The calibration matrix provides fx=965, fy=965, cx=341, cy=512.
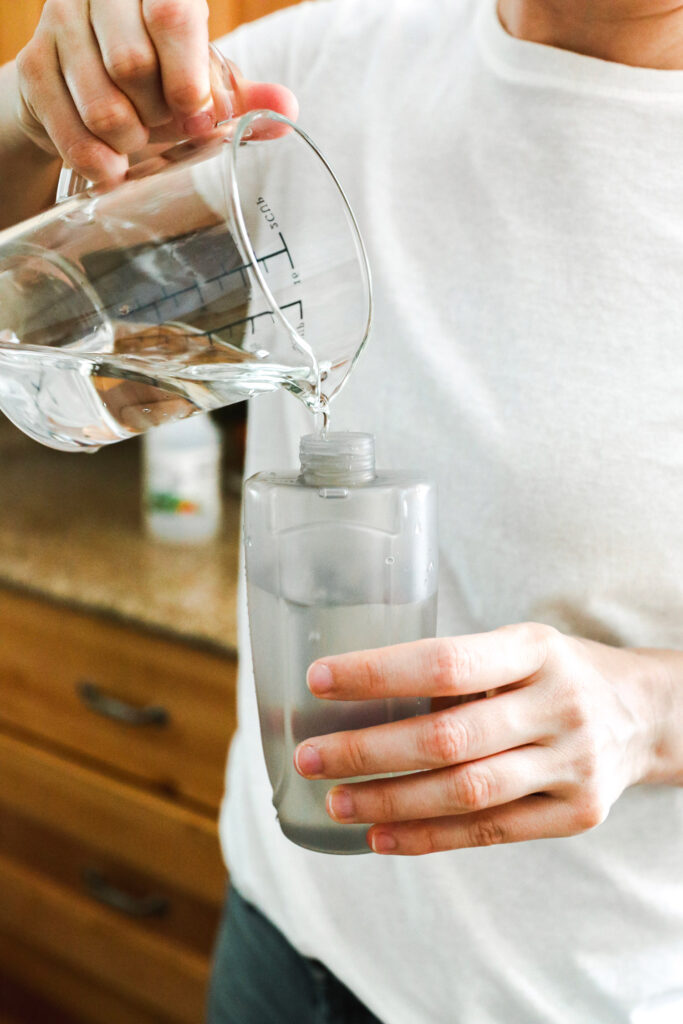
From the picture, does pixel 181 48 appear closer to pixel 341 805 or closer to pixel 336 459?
pixel 336 459

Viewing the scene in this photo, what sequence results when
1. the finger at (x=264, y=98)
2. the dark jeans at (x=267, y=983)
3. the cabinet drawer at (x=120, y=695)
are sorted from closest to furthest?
the finger at (x=264, y=98), the dark jeans at (x=267, y=983), the cabinet drawer at (x=120, y=695)

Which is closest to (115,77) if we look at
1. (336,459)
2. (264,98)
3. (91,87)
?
(91,87)

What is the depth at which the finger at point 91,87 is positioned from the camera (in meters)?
0.50

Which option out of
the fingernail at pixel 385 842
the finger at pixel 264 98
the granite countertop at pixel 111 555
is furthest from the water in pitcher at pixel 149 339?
the granite countertop at pixel 111 555

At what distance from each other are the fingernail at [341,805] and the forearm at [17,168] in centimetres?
41

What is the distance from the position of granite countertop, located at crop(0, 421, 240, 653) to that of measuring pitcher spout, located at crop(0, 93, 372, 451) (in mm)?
664

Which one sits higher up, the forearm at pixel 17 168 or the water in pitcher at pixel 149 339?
the forearm at pixel 17 168

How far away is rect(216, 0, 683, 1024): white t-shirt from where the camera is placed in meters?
0.62

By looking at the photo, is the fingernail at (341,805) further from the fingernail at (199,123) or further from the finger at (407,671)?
the fingernail at (199,123)

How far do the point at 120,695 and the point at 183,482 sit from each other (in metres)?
0.32

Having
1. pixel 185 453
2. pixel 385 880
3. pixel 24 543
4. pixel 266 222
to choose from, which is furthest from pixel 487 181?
pixel 24 543

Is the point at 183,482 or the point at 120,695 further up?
the point at 183,482

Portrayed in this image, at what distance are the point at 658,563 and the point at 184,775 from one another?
821 mm

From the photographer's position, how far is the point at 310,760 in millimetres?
474
